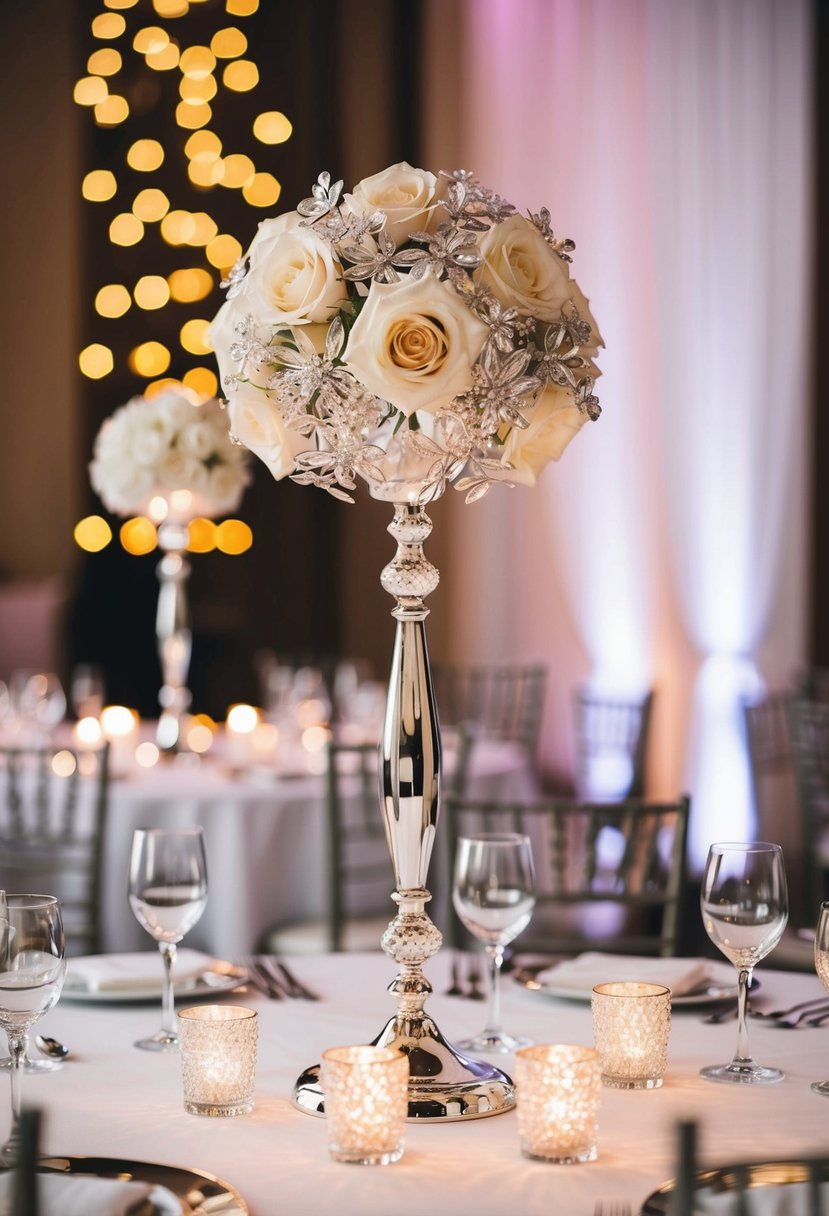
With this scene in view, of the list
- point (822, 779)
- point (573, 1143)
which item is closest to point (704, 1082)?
point (573, 1143)

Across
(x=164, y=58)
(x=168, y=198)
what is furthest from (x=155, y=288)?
(x=164, y=58)

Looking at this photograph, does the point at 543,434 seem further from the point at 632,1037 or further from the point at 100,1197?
the point at 100,1197

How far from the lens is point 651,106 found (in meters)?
5.94

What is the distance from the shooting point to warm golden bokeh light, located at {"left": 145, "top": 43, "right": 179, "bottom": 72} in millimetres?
7242

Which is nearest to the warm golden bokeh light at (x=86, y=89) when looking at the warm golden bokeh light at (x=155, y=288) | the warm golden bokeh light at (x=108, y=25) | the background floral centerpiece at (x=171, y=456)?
the warm golden bokeh light at (x=108, y=25)

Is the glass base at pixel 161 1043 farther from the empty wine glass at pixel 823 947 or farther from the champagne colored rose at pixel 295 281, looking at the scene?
the champagne colored rose at pixel 295 281

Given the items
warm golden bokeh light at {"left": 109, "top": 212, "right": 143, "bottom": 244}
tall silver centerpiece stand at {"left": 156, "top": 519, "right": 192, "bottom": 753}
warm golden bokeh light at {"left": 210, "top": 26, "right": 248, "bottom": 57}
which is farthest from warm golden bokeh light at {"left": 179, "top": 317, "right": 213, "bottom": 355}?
tall silver centerpiece stand at {"left": 156, "top": 519, "right": 192, "bottom": 753}

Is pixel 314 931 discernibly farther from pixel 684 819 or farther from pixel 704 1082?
pixel 704 1082

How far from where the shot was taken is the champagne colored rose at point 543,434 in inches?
59.4

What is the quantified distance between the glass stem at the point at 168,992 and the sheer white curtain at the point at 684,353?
168 inches

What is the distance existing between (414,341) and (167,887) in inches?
26.8

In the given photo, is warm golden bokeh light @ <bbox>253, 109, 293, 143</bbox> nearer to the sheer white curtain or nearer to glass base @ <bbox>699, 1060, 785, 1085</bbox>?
the sheer white curtain

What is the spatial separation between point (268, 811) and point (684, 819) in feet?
4.81

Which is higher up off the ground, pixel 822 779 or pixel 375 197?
pixel 375 197
